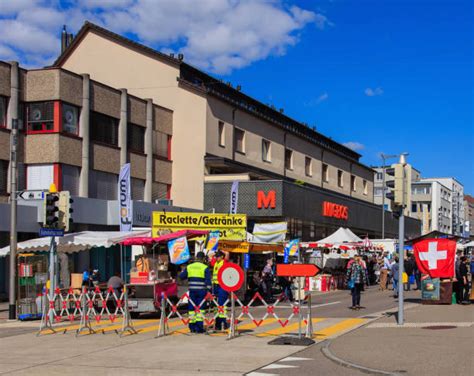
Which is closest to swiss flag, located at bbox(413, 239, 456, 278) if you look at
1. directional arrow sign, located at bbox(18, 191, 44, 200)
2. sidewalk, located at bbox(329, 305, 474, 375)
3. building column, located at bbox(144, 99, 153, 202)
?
sidewalk, located at bbox(329, 305, 474, 375)

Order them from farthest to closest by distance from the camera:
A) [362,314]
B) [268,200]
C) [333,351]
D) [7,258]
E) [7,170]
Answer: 1. [268,200]
2. [7,170]
3. [7,258]
4. [362,314]
5. [333,351]

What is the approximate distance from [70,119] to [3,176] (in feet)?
14.5

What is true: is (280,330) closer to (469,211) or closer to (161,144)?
(161,144)

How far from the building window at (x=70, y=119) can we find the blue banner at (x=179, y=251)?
13160mm

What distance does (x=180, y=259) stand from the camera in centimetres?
2183

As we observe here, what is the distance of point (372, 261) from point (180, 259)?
21719 millimetres

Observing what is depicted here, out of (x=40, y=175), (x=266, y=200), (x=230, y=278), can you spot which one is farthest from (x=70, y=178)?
(x=230, y=278)

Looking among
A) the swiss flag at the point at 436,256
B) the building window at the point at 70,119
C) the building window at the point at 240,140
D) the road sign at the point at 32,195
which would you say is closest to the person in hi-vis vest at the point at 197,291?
the swiss flag at the point at 436,256

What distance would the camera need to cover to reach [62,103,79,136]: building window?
32.9m

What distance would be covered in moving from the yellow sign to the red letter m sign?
14.9 m

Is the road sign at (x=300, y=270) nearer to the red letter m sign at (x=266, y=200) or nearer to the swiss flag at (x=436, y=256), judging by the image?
the swiss flag at (x=436, y=256)

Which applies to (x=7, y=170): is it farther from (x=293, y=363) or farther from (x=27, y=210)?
(x=293, y=363)

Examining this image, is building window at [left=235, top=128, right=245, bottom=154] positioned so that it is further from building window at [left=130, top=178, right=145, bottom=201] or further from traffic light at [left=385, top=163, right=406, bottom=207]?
traffic light at [left=385, top=163, right=406, bottom=207]

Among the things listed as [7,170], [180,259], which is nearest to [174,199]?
[7,170]
